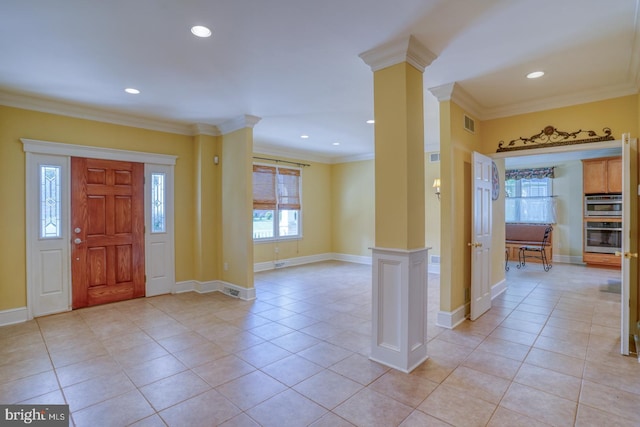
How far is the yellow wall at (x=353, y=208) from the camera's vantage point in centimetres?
781

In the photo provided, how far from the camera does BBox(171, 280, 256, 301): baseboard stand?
497 centimetres

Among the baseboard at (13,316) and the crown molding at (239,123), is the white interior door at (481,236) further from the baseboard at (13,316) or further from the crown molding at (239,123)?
the baseboard at (13,316)

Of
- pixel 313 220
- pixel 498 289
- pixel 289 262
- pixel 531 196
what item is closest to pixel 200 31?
pixel 498 289

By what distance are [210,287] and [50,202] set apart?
247 cm

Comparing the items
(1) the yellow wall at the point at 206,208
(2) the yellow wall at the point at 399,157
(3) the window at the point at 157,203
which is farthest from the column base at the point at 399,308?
(3) the window at the point at 157,203

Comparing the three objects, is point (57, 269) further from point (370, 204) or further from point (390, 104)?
point (370, 204)

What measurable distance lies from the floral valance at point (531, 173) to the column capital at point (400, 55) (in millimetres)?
7102

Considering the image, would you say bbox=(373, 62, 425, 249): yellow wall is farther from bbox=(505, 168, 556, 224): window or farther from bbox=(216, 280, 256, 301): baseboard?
bbox=(505, 168, 556, 224): window

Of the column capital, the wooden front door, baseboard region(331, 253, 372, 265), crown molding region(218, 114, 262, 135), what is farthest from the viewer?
baseboard region(331, 253, 372, 265)

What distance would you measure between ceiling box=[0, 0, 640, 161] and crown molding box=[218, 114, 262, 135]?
0.78 ft

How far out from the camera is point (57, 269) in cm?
414

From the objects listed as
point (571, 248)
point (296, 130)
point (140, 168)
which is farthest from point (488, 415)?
point (571, 248)

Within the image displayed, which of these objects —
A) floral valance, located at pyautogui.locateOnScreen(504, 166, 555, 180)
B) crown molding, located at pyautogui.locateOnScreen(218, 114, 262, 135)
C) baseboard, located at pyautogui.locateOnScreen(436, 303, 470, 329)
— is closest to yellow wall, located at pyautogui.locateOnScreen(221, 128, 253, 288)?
crown molding, located at pyautogui.locateOnScreen(218, 114, 262, 135)

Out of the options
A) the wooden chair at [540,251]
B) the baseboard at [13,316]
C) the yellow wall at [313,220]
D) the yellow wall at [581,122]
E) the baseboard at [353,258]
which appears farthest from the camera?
the baseboard at [353,258]
